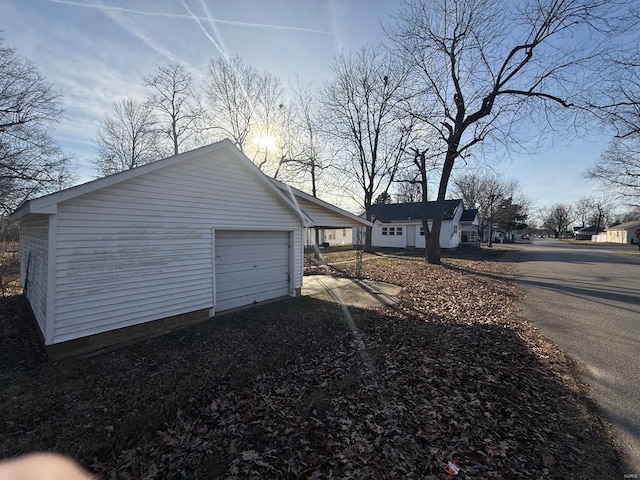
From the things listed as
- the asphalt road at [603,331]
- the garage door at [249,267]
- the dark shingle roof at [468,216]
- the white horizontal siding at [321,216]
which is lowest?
the asphalt road at [603,331]

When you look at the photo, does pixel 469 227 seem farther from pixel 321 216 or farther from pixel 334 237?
pixel 321 216

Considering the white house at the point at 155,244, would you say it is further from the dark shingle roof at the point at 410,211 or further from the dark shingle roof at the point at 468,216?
the dark shingle roof at the point at 468,216

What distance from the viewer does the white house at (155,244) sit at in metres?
4.83

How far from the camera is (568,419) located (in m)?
3.43

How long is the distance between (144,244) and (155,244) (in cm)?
20

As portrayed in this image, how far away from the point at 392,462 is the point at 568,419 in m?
2.39

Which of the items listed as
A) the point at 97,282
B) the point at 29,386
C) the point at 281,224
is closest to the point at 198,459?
the point at 29,386

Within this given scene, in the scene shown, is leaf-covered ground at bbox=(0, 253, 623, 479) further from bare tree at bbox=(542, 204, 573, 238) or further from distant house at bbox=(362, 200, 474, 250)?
bare tree at bbox=(542, 204, 573, 238)

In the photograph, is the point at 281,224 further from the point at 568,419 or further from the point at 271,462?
the point at 568,419

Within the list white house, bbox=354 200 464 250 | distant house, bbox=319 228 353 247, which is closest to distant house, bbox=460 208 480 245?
white house, bbox=354 200 464 250

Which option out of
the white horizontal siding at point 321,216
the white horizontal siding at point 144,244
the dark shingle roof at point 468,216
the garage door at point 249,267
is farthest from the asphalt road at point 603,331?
the dark shingle roof at point 468,216

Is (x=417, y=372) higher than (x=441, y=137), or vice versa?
(x=441, y=137)

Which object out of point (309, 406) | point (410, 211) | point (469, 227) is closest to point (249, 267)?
point (309, 406)

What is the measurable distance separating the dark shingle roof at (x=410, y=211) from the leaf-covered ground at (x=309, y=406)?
928 inches
